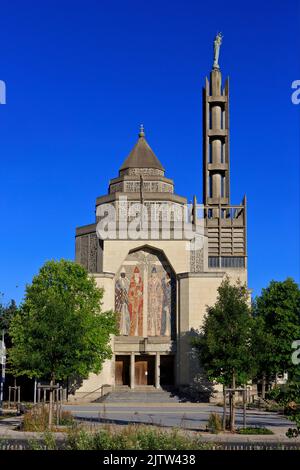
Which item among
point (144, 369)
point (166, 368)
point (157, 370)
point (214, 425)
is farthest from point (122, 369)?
point (214, 425)

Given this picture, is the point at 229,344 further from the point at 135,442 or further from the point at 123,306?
the point at 123,306

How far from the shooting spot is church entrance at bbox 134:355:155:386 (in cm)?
6384

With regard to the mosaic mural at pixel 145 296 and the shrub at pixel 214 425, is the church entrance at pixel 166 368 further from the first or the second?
the shrub at pixel 214 425

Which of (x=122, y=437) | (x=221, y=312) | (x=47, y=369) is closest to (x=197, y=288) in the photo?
(x=221, y=312)

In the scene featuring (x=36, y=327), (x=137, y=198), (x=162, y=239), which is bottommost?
(x=36, y=327)

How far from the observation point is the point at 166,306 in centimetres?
6450

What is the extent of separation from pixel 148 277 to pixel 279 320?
46.6 ft

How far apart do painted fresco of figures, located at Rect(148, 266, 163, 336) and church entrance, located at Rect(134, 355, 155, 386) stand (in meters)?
2.59

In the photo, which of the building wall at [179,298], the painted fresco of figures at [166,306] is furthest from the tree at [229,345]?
the painted fresco of figures at [166,306]

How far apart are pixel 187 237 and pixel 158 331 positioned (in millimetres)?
9490

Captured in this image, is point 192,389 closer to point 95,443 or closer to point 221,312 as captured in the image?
point 221,312

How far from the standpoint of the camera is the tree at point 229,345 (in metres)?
35.1

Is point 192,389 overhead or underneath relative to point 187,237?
underneath

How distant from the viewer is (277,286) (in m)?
60.2
